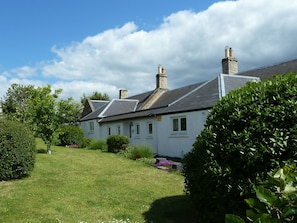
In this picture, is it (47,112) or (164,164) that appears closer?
(164,164)

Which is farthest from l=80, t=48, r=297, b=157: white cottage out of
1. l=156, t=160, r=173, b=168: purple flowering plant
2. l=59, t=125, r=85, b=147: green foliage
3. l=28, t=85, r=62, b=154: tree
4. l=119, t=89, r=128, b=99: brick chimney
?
l=119, t=89, r=128, b=99: brick chimney

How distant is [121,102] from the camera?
3756cm

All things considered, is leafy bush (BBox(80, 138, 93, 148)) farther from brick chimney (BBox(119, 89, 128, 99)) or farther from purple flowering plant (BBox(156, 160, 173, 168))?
brick chimney (BBox(119, 89, 128, 99))

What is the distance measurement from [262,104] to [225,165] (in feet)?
3.74

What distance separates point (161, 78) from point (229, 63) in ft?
30.3

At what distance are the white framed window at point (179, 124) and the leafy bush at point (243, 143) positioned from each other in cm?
1353

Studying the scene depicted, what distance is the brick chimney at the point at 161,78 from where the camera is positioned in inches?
1323

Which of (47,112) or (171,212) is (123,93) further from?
(171,212)

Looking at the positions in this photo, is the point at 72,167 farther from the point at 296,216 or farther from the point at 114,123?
the point at 114,123

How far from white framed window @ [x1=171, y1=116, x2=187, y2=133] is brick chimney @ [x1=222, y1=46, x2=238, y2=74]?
29.6 feet

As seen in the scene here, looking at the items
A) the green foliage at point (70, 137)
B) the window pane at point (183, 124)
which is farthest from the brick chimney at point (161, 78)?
the window pane at point (183, 124)

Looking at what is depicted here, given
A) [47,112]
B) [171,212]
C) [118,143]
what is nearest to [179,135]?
→ [118,143]

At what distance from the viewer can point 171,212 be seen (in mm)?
7262

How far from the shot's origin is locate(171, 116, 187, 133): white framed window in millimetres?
19141
